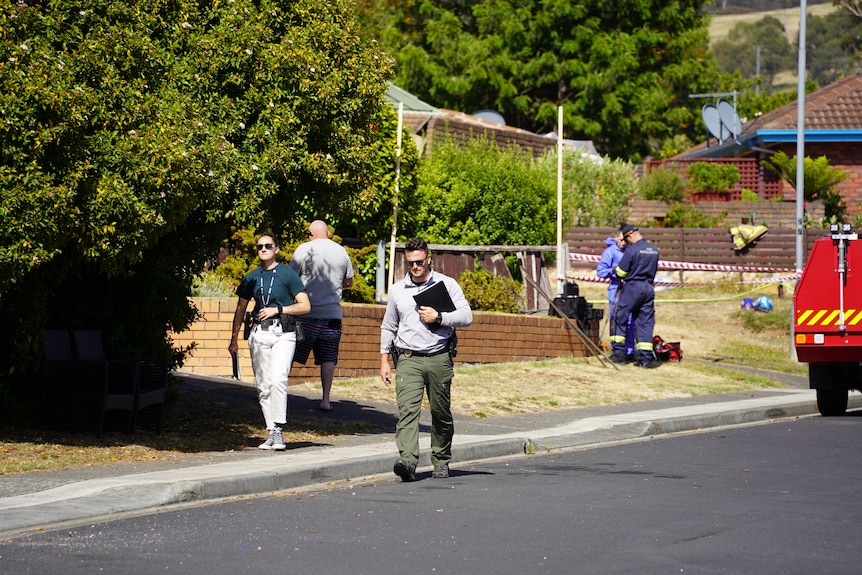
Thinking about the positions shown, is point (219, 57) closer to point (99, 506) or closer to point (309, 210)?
point (309, 210)

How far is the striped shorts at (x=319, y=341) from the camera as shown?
14.2 m

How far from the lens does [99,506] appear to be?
8.71 m

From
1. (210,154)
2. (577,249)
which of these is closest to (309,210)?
(210,154)

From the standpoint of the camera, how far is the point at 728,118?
139 feet

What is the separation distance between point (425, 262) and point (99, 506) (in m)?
3.29

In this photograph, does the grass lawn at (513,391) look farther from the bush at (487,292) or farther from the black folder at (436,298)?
the black folder at (436,298)

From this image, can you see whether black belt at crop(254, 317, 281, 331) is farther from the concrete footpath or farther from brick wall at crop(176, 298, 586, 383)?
brick wall at crop(176, 298, 586, 383)

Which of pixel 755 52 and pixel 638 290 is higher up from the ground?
pixel 755 52

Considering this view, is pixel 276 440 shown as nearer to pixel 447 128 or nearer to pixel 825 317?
pixel 825 317

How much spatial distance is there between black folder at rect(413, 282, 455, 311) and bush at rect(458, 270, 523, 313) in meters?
9.48

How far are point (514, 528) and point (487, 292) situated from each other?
1222 centimetres

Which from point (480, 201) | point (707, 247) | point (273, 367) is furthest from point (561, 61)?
point (273, 367)

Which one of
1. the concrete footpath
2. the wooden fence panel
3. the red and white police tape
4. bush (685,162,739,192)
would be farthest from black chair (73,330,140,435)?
bush (685,162,739,192)

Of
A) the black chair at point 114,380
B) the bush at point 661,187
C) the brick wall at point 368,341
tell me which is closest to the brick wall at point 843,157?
the bush at point 661,187
